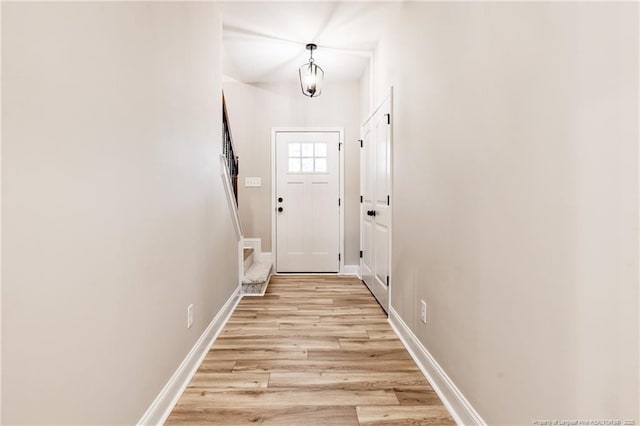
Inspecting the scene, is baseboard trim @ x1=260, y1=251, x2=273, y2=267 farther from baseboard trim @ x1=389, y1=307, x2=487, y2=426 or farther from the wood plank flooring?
baseboard trim @ x1=389, y1=307, x2=487, y2=426

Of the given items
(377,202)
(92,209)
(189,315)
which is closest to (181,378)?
(189,315)

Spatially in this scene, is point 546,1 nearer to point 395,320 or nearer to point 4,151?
point 4,151

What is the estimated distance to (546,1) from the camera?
1.02 metres

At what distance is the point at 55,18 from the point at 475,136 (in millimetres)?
1542

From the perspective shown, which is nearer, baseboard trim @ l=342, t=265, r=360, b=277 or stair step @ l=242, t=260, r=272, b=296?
stair step @ l=242, t=260, r=272, b=296

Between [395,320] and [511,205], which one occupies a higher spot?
[511,205]

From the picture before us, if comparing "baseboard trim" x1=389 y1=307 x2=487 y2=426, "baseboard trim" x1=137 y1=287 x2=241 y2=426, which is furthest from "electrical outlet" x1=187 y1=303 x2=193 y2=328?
"baseboard trim" x1=389 y1=307 x2=487 y2=426

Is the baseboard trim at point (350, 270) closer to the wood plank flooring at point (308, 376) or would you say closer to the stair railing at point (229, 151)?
the wood plank flooring at point (308, 376)

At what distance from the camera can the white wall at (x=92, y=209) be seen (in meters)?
0.79

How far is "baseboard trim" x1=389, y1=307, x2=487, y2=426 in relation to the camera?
1.45 metres

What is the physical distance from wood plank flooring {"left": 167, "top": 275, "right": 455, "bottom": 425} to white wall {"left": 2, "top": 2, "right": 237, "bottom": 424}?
302 mm

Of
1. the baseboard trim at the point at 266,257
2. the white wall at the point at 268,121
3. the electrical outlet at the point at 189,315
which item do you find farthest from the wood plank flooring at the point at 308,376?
the white wall at the point at 268,121

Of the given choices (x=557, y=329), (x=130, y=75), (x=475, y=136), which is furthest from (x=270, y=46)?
(x=557, y=329)

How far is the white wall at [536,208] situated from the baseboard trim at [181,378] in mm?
1407
